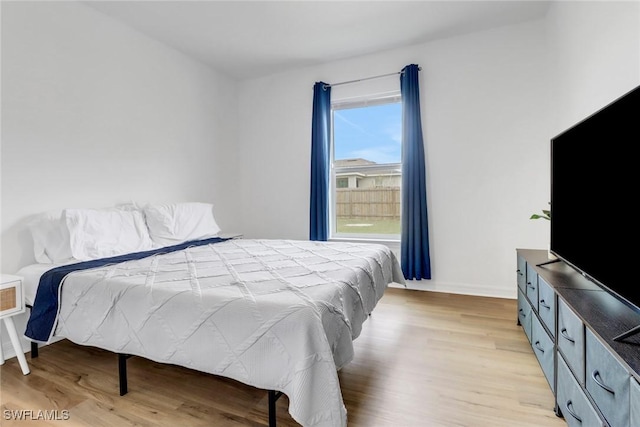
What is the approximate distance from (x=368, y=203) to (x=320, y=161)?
0.80 meters

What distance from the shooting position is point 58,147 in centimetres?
249

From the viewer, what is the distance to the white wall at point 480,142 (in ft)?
10.2

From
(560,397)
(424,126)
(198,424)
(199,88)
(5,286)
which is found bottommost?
(198,424)

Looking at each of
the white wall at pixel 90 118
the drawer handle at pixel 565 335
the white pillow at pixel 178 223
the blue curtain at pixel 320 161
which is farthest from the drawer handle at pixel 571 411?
the white wall at pixel 90 118

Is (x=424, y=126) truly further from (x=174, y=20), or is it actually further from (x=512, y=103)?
(x=174, y=20)

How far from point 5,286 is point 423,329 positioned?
2.80 meters

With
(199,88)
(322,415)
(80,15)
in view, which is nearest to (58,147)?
(80,15)

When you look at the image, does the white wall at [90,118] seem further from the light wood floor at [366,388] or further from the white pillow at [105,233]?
the light wood floor at [366,388]

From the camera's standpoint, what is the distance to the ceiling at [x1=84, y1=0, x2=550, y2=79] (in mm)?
2764

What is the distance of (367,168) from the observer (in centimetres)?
395

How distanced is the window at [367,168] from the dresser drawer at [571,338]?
2.38m

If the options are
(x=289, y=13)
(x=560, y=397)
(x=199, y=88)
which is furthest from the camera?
(x=199, y=88)

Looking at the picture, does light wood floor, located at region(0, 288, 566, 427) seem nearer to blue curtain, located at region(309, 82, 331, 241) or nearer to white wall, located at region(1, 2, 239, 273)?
white wall, located at region(1, 2, 239, 273)

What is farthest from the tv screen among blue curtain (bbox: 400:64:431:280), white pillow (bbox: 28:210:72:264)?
white pillow (bbox: 28:210:72:264)
